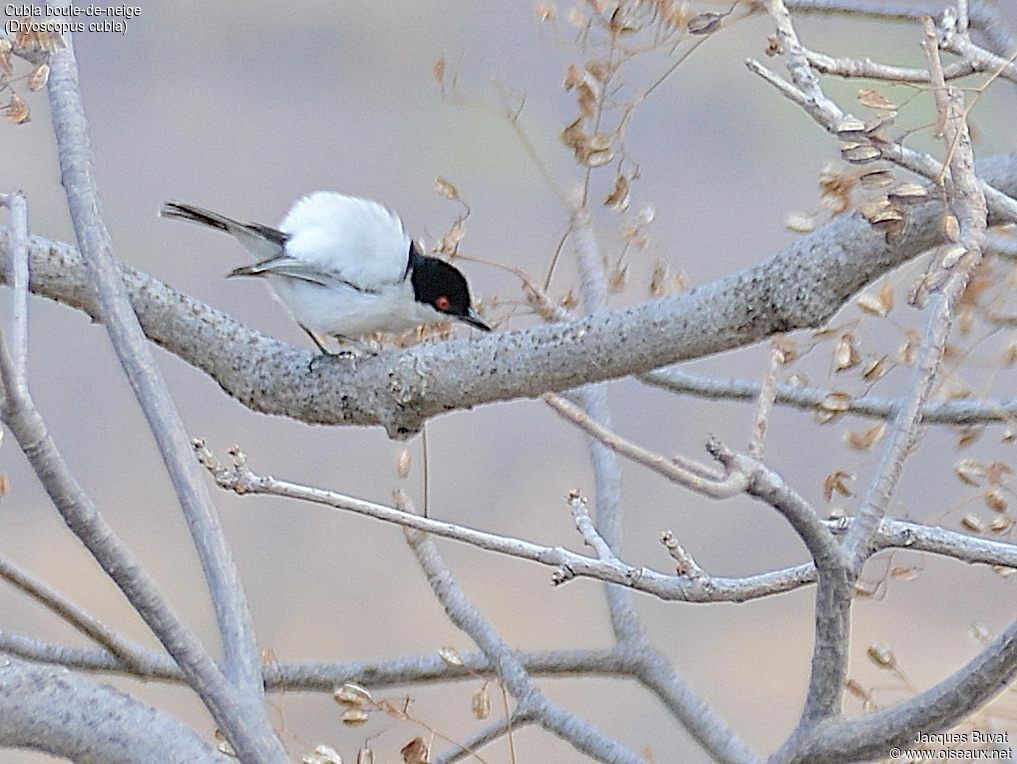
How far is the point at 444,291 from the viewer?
3.40 ft

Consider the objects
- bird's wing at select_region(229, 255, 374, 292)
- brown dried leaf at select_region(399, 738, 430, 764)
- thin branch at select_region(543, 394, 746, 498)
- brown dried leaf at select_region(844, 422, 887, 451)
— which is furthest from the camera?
bird's wing at select_region(229, 255, 374, 292)

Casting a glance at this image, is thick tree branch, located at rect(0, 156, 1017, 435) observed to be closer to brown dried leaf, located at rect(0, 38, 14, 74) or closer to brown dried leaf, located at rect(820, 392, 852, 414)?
brown dried leaf, located at rect(0, 38, 14, 74)

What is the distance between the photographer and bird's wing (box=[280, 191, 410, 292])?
1.05m

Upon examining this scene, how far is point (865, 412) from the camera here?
84 cm

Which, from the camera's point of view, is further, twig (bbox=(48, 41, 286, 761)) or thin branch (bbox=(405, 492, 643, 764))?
thin branch (bbox=(405, 492, 643, 764))

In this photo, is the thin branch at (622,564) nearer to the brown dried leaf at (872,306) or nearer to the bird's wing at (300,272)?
the brown dried leaf at (872,306)

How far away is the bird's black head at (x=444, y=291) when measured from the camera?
1.03 m

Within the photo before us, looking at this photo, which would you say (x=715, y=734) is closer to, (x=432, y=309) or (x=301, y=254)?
(x=432, y=309)

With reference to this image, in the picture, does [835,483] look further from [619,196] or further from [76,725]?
[76,725]

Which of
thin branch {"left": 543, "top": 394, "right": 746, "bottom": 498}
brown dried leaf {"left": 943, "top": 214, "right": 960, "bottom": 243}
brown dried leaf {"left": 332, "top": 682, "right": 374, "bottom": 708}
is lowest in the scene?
brown dried leaf {"left": 332, "top": 682, "right": 374, "bottom": 708}

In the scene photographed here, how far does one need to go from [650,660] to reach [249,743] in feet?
1.71

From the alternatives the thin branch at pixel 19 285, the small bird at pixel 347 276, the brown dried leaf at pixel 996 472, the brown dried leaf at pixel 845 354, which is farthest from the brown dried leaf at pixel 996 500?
the thin branch at pixel 19 285

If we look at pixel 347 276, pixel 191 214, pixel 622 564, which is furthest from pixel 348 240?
pixel 622 564

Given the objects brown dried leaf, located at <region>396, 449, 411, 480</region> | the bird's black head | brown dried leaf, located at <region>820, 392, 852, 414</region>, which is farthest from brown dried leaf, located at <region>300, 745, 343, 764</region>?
the bird's black head
